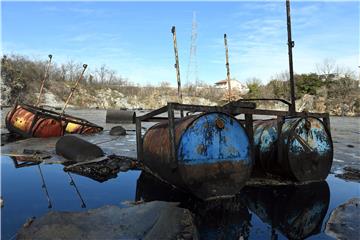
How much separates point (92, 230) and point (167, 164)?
1999mm

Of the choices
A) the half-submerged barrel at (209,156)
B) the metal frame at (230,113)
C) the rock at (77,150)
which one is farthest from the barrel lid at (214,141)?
the rock at (77,150)

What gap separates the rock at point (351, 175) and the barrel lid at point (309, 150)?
1.94 feet

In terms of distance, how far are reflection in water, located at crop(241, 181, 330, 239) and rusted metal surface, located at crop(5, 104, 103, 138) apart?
863cm

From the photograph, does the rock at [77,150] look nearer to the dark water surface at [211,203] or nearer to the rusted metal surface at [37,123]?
the dark water surface at [211,203]

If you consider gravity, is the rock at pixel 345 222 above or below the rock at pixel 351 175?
above

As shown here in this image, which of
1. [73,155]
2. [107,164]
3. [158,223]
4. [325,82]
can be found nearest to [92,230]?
[158,223]

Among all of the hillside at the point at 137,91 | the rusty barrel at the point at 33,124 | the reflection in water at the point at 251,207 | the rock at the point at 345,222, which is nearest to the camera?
the rock at the point at 345,222

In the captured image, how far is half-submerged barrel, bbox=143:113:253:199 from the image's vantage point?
5293 millimetres

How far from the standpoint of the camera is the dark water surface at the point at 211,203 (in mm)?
4391

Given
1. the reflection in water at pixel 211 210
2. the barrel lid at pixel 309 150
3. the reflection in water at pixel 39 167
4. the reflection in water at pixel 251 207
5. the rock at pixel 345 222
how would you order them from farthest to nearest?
the barrel lid at pixel 309 150 → the reflection in water at pixel 39 167 → the reflection in water at pixel 251 207 → the reflection in water at pixel 211 210 → the rock at pixel 345 222

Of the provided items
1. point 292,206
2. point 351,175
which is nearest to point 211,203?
point 292,206

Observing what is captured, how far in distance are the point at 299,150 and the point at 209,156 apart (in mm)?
2001

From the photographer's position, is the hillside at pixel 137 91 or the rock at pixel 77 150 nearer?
the rock at pixel 77 150

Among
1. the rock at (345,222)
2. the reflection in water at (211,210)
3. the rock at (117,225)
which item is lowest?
the rock at (345,222)
